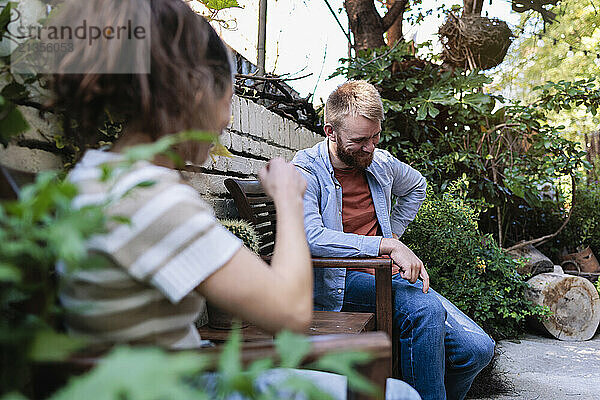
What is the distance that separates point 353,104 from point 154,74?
1598 millimetres

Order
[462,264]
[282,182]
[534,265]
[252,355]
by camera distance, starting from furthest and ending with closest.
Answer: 1. [534,265]
2. [462,264]
3. [282,182]
4. [252,355]

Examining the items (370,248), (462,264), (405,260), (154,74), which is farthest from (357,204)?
(154,74)

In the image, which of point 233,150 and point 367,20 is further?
point 367,20

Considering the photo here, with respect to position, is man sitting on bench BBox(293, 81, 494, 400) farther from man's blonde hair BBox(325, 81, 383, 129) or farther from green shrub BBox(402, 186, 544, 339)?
green shrub BBox(402, 186, 544, 339)

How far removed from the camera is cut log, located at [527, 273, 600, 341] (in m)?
4.13

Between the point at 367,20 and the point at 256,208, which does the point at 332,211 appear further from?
the point at 367,20

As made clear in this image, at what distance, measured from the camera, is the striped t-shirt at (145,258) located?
79cm

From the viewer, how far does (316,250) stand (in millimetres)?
2260

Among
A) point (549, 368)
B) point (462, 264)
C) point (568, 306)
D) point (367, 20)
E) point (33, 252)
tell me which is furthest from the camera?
point (367, 20)

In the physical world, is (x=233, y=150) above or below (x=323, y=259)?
above

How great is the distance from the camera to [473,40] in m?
5.08

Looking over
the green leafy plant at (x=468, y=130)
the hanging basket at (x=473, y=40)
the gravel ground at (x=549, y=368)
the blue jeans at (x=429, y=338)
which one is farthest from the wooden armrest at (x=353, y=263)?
the hanging basket at (x=473, y=40)

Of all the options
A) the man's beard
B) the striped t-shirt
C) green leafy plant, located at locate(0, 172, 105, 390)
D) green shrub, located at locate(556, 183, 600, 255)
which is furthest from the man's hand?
green shrub, located at locate(556, 183, 600, 255)

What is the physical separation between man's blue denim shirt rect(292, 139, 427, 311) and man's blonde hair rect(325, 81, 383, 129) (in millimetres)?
162
